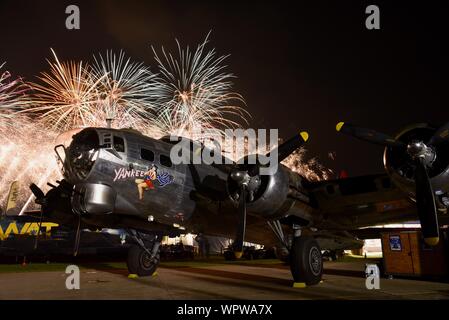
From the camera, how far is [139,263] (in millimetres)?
15242

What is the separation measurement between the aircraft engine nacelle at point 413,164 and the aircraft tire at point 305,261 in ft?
10.6

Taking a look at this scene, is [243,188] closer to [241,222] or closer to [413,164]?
[241,222]

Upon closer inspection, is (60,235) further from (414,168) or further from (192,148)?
(414,168)

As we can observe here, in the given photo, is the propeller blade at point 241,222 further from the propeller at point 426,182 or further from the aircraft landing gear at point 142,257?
the aircraft landing gear at point 142,257

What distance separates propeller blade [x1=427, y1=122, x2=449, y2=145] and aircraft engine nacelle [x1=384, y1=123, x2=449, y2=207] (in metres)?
0.13

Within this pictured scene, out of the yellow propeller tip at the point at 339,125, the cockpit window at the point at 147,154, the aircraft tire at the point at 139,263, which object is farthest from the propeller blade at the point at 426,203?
the aircraft tire at the point at 139,263

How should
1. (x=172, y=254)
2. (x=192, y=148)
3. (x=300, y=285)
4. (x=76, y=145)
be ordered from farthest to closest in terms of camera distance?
(x=172, y=254), (x=192, y=148), (x=300, y=285), (x=76, y=145)

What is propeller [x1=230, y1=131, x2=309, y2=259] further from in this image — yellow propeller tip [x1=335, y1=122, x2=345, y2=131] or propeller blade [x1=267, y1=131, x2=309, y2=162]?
yellow propeller tip [x1=335, y1=122, x2=345, y2=131]

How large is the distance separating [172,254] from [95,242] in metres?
8.67

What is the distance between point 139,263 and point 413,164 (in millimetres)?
10150

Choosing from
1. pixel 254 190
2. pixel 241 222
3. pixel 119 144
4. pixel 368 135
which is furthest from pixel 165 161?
pixel 368 135

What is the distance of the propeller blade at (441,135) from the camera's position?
31.4 ft

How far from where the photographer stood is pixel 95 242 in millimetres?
32719
